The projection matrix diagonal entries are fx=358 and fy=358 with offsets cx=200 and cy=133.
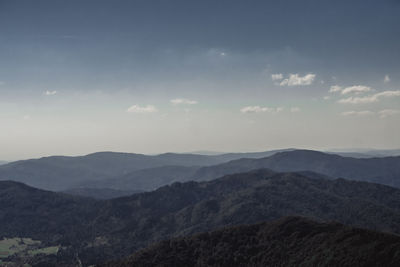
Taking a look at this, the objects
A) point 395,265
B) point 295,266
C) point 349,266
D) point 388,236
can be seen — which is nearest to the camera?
point 395,265

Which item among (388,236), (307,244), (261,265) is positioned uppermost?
(388,236)

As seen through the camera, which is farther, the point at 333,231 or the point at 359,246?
the point at 333,231

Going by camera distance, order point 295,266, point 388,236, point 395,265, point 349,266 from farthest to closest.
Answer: point 295,266, point 388,236, point 349,266, point 395,265

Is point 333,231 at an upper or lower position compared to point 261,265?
upper

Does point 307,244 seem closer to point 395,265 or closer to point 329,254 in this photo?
point 329,254

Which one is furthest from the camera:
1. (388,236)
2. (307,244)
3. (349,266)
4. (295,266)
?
(307,244)

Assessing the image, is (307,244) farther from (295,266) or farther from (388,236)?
(388,236)

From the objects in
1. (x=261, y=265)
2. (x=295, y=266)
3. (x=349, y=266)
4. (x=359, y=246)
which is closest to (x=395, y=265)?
(x=349, y=266)

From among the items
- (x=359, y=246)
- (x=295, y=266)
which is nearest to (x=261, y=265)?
(x=295, y=266)

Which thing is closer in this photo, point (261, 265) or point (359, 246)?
point (359, 246)

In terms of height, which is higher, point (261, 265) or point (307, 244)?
point (307, 244)
